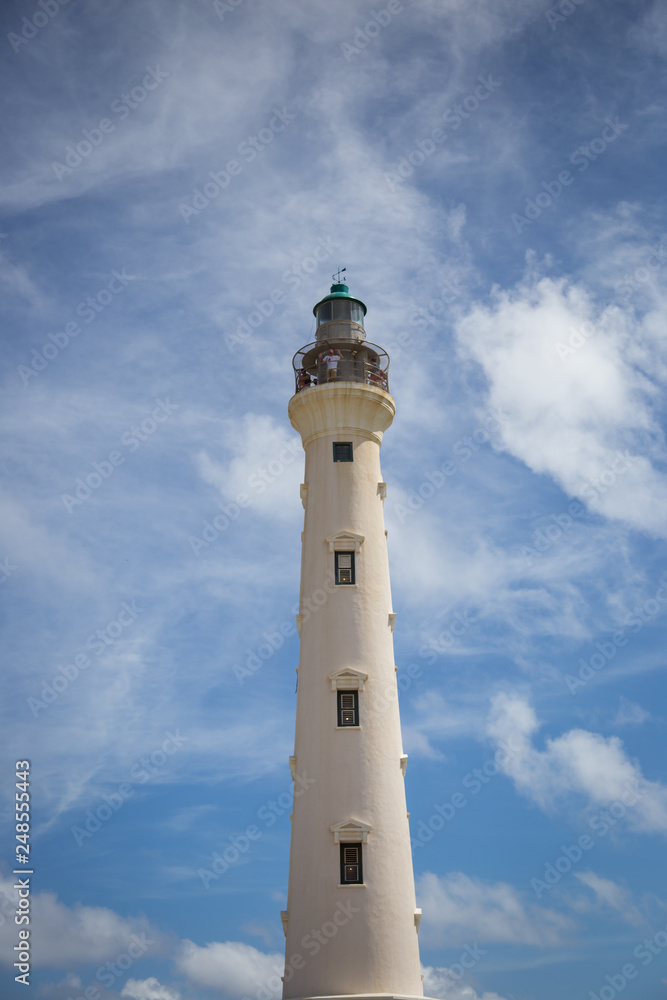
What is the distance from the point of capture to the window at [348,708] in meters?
31.0

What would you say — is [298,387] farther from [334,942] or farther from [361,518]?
[334,942]

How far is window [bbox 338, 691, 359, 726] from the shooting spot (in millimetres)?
31000

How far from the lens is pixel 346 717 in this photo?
3108cm

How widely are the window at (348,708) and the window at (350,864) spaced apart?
13.0 feet

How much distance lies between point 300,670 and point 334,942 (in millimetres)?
9004

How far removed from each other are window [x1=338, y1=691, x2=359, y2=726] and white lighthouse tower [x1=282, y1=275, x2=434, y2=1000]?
1.4 inches

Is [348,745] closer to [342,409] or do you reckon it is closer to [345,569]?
[345,569]

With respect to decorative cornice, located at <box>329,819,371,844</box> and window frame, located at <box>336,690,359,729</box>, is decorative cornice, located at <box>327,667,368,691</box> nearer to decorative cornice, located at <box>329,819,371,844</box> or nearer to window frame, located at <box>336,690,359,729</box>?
window frame, located at <box>336,690,359,729</box>

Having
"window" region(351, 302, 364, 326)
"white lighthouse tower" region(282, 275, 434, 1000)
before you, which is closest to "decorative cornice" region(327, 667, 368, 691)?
"white lighthouse tower" region(282, 275, 434, 1000)

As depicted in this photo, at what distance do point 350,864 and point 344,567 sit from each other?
10.3 meters

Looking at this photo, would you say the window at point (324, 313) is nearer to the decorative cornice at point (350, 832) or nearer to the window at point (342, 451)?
the window at point (342, 451)

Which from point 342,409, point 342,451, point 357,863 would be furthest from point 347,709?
point 342,409

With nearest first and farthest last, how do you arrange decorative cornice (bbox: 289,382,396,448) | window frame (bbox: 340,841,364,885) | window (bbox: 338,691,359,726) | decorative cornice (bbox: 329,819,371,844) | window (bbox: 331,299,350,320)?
window frame (bbox: 340,841,364,885)
decorative cornice (bbox: 329,819,371,844)
window (bbox: 338,691,359,726)
decorative cornice (bbox: 289,382,396,448)
window (bbox: 331,299,350,320)

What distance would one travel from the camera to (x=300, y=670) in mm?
32844
